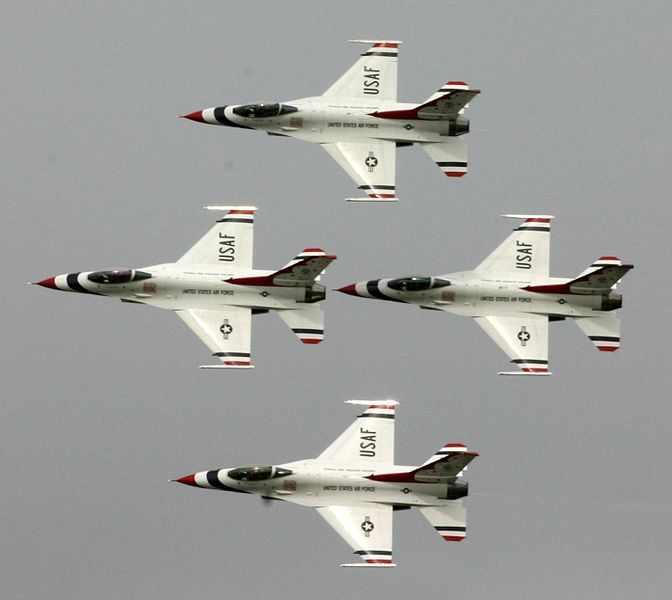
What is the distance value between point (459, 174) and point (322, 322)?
203 inches

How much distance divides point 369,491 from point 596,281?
24.9ft

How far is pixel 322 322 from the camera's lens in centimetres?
7731

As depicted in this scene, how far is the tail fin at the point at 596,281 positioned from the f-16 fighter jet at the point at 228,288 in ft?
19.4

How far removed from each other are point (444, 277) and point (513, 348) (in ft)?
7.98

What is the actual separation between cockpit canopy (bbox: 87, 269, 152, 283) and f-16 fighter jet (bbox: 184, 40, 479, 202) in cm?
485

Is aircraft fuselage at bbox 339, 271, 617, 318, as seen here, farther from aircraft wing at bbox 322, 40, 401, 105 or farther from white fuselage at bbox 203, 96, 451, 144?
aircraft wing at bbox 322, 40, 401, 105

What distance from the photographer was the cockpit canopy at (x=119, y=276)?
77688 mm

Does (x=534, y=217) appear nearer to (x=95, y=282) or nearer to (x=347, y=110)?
(x=347, y=110)

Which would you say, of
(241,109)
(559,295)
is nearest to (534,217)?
(559,295)

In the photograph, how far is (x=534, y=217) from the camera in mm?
78250

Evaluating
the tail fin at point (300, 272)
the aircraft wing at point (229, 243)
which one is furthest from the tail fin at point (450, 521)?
the aircraft wing at point (229, 243)

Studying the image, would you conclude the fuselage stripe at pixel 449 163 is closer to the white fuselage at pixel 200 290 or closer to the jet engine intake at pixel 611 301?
the white fuselage at pixel 200 290

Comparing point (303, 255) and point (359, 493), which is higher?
point (303, 255)

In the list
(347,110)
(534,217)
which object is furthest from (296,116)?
(534,217)
